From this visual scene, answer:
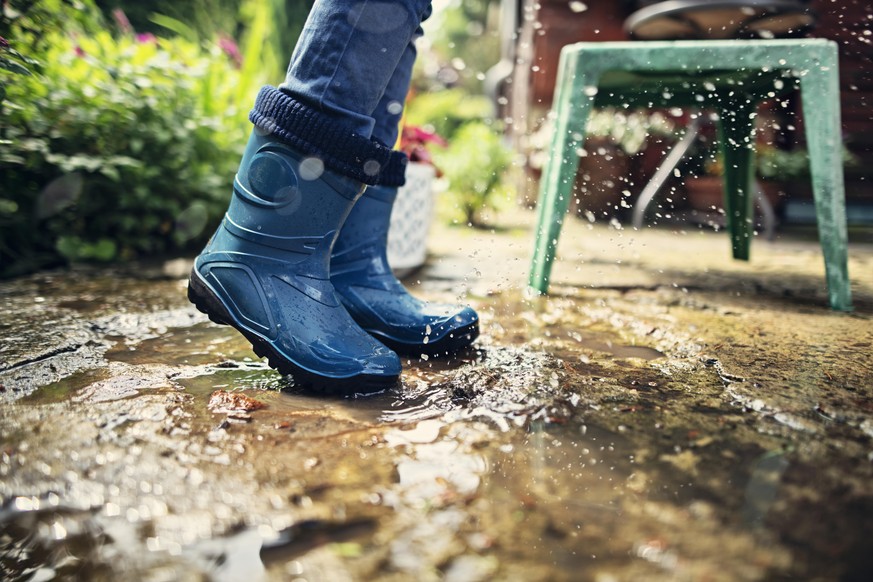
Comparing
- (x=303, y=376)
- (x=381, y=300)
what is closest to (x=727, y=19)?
(x=381, y=300)

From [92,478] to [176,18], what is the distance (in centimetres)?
381

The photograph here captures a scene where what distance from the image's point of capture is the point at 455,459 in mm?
713

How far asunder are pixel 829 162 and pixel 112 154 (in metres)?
2.11

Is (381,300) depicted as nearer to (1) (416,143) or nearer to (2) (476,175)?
(1) (416,143)

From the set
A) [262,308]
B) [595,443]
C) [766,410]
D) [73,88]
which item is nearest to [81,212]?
[73,88]

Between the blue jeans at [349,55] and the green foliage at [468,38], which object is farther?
the green foliage at [468,38]

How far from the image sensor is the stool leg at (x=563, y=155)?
160 centimetres

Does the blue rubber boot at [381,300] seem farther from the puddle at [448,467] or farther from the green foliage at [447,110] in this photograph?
the green foliage at [447,110]

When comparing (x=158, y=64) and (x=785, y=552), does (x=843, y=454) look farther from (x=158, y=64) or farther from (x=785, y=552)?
(x=158, y=64)

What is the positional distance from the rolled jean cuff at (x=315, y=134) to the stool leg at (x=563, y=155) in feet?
2.54

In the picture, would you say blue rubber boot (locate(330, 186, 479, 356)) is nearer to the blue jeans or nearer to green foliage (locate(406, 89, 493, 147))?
the blue jeans

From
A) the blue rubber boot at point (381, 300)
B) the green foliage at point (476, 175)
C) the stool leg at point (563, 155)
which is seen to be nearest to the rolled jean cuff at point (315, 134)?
the blue rubber boot at point (381, 300)

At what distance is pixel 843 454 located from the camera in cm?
72

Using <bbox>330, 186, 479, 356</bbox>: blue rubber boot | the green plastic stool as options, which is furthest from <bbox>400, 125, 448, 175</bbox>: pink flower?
<bbox>330, 186, 479, 356</bbox>: blue rubber boot
